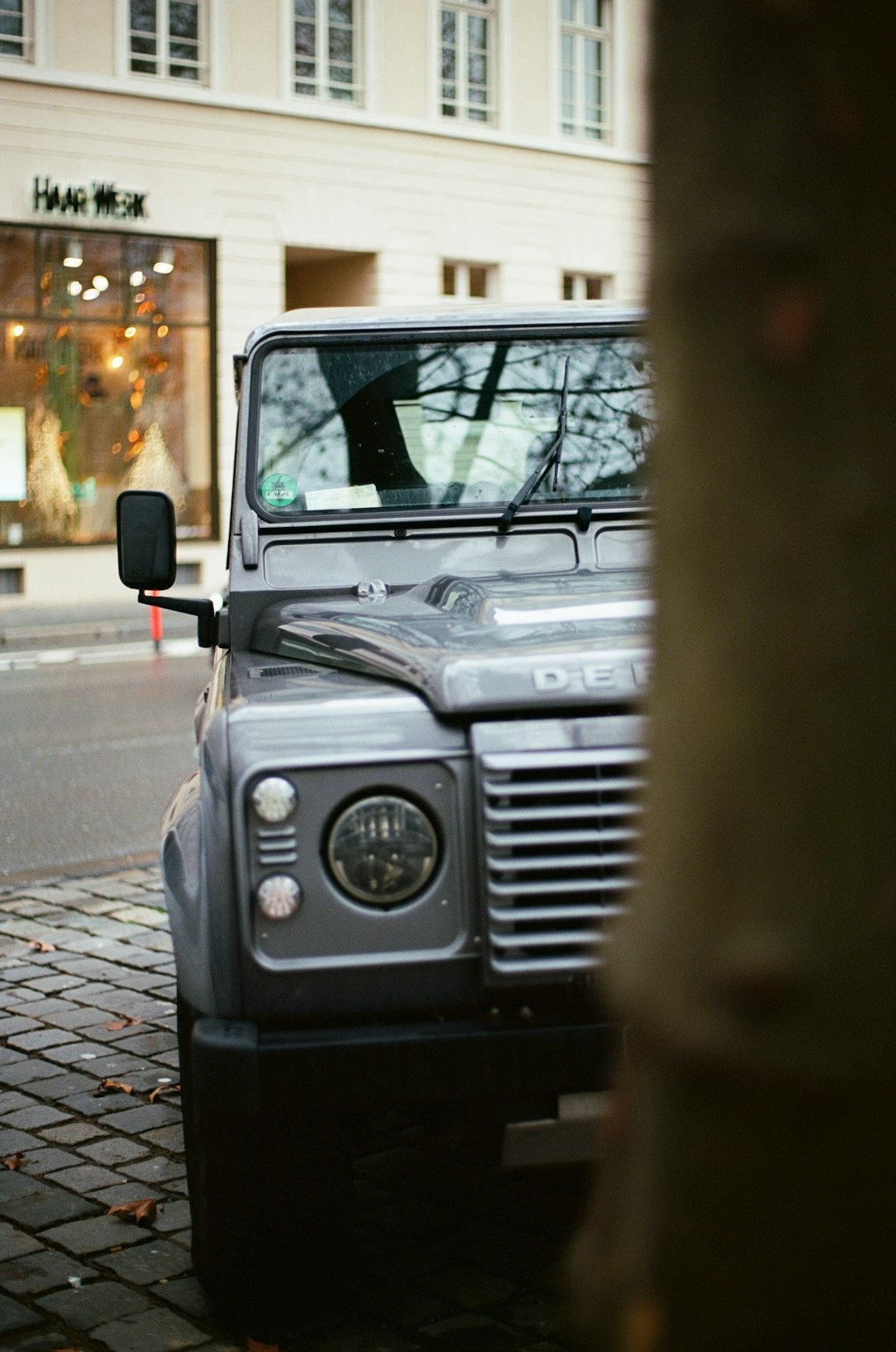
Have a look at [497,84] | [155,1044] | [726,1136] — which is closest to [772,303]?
[726,1136]

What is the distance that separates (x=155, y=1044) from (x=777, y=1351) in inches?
160

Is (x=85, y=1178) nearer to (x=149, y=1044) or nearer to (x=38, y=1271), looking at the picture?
(x=38, y=1271)

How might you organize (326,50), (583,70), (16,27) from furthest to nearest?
(583,70)
(326,50)
(16,27)

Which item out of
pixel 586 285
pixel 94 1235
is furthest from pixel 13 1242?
pixel 586 285

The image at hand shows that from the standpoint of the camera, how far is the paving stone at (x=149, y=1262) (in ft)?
11.5

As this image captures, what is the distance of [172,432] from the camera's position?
21484 mm

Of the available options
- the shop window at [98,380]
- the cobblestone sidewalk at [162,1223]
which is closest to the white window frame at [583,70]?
the shop window at [98,380]

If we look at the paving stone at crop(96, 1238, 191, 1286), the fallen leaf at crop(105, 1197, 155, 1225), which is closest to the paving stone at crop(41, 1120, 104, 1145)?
the fallen leaf at crop(105, 1197, 155, 1225)

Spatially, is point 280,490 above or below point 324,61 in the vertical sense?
below

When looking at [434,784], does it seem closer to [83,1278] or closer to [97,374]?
[83,1278]

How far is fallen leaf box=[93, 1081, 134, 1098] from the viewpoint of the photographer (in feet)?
15.3

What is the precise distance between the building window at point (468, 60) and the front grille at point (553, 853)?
22316 mm

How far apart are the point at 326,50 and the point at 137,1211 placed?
20993mm

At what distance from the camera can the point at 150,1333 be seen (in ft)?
10.6
